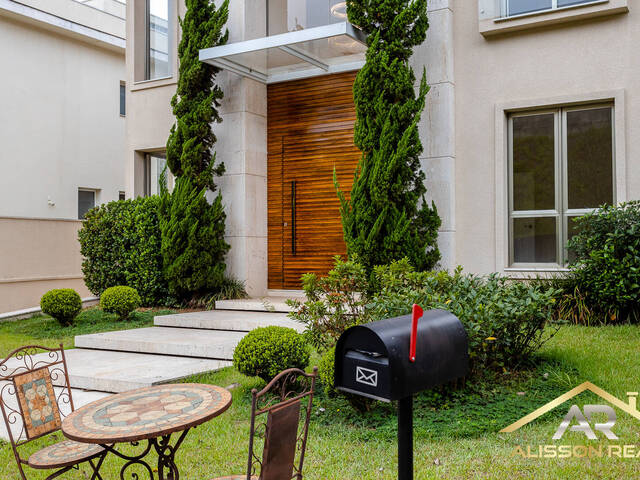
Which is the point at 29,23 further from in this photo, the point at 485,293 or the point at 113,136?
the point at 485,293

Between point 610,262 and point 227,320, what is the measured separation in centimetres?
513

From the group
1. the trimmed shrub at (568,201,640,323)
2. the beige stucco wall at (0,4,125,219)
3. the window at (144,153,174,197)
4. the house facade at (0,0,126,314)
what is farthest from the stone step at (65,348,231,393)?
the beige stucco wall at (0,4,125,219)

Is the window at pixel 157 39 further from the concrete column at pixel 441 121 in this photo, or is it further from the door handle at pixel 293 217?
the concrete column at pixel 441 121

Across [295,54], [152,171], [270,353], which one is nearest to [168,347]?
[270,353]

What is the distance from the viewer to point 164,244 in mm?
10164

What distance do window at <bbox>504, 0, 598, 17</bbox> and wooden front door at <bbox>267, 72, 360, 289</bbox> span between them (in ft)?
9.06

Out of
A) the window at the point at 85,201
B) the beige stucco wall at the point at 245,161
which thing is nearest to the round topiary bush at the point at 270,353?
the beige stucco wall at the point at 245,161

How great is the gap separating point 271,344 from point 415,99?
4937 millimetres

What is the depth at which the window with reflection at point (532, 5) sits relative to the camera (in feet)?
27.5

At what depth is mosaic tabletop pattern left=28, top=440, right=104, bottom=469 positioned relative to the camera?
3.45 meters

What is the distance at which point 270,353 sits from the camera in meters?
5.34

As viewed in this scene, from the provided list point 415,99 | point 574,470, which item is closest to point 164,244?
point 415,99

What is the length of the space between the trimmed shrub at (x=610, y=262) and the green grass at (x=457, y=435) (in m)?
1.51

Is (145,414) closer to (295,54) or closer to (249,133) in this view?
(295,54)
